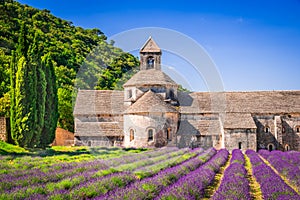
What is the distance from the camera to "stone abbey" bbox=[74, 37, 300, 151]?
3127 centimetres

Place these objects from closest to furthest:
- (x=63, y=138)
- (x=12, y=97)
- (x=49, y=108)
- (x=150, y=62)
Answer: (x=12, y=97), (x=49, y=108), (x=150, y=62), (x=63, y=138)

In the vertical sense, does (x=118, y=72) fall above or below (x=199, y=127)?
above

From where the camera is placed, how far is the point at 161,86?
34.3m

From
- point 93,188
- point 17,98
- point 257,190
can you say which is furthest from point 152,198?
point 17,98

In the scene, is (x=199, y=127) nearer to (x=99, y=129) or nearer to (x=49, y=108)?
(x=99, y=129)

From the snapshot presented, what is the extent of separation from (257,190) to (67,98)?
35.1 metres

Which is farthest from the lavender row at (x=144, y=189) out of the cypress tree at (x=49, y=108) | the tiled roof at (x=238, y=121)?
the tiled roof at (x=238, y=121)

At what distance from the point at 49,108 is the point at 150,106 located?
28.2 ft

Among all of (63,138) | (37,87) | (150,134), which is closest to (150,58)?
(150,134)

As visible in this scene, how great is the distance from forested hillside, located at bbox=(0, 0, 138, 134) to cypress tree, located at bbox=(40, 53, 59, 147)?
213cm

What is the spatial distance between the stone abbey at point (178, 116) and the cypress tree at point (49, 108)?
456 centimetres

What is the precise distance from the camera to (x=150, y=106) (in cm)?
3070

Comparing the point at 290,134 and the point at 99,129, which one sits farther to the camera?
the point at 99,129

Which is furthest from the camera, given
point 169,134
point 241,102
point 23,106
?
point 241,102
